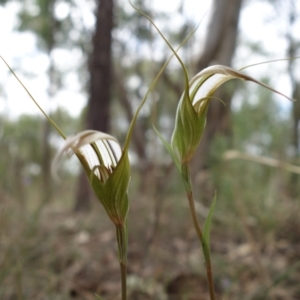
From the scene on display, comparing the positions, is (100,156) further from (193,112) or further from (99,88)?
(99,88)

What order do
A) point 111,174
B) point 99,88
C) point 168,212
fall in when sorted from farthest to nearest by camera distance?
point 99,88, point 168,212, point 111,174

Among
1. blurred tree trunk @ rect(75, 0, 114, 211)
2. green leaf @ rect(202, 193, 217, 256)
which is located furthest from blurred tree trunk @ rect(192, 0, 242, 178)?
green leaf @ rect(202, 193, 217, 256)

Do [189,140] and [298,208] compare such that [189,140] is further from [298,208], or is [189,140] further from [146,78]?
[146,78]

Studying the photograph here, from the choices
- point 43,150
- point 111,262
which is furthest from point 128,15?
point 111,262

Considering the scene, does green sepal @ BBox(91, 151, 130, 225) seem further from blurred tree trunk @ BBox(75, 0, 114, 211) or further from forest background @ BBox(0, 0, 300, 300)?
blurred tree trunk @ BBox(75, 0, 114, 211)

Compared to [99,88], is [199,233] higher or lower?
lower

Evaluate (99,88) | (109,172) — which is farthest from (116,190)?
(99,88)
